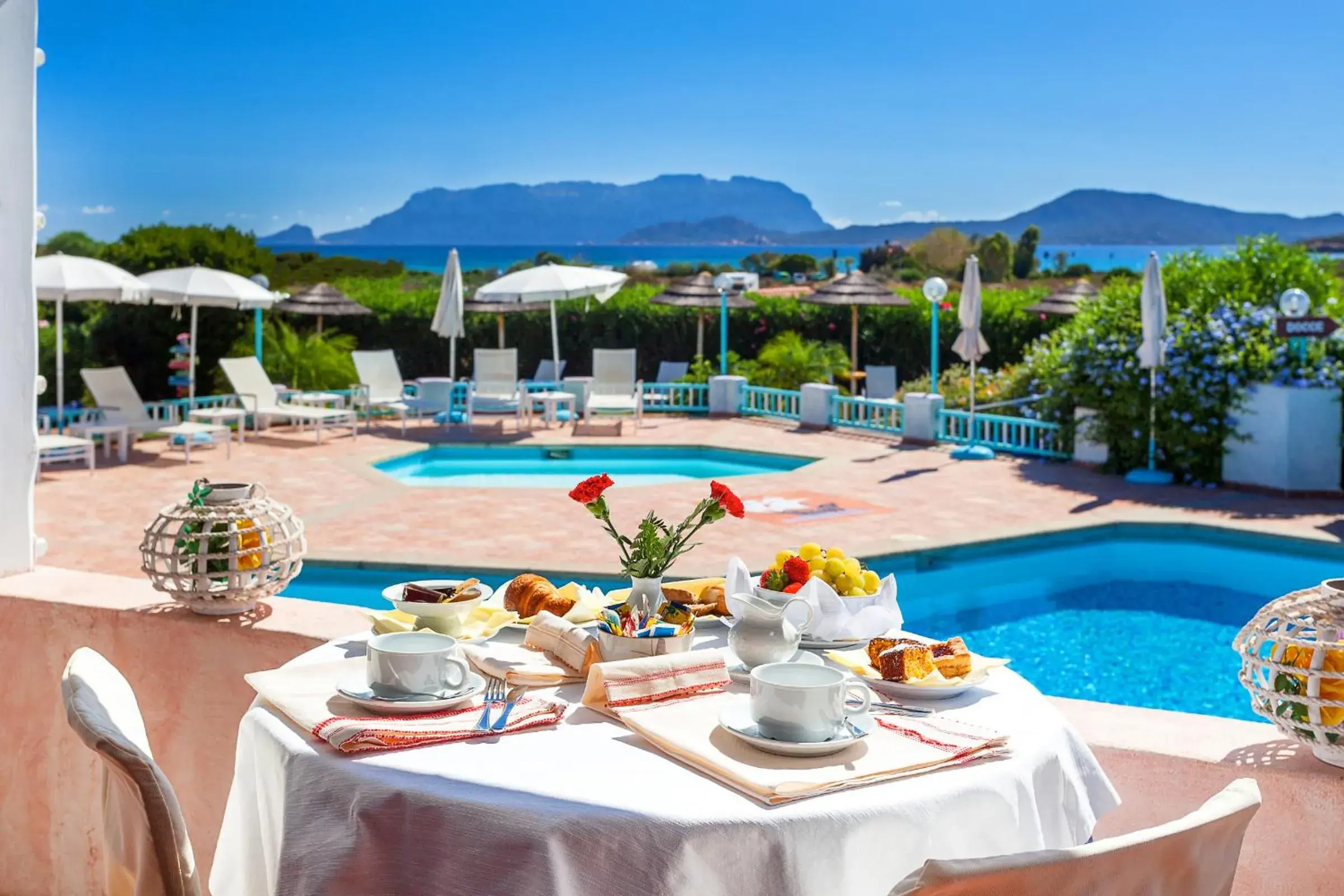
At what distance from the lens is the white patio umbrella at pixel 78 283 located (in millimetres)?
12938

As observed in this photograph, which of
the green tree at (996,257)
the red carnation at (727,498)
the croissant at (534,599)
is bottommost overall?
the croissant at (534,599)

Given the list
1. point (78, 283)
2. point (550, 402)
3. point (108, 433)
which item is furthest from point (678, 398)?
point (78, 283)

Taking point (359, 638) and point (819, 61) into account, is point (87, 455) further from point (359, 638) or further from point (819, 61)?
point (819, 61)

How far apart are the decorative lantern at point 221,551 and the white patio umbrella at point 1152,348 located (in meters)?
9.86

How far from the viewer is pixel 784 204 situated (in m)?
168

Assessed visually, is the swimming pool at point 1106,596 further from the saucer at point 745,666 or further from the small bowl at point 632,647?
the small bowl at point 632,647

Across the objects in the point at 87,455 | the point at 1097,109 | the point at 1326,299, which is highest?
the point at 1097,109

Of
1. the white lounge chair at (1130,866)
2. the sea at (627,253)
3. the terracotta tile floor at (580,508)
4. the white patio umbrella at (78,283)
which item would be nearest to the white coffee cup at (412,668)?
the white lounge chair at (1130,866)

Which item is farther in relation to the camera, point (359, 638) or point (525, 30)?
point (525, 30)

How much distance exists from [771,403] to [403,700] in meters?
16.2

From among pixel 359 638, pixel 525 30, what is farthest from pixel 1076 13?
pixel 359 638

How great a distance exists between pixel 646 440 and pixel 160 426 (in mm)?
5587

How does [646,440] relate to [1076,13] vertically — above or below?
below

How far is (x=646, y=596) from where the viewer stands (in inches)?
105
